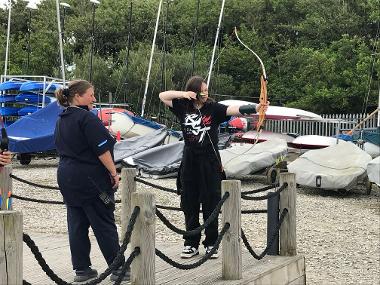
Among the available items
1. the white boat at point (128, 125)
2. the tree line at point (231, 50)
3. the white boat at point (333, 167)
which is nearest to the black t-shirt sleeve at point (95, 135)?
the white boat at point (333, 167)

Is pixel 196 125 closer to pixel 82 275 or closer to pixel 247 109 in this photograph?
pixel 247 109

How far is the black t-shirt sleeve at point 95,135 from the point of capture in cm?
585

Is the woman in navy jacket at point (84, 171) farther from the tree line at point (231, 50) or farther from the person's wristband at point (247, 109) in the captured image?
the tree line at point (231, 50)

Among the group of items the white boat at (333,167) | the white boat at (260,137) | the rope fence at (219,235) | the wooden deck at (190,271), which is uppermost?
the rope fence at (219,235)

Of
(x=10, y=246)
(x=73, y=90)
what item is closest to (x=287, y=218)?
(x=73, y=90)

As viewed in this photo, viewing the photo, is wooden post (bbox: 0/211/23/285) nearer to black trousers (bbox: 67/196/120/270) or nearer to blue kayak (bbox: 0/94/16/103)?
black trousers (bbox: 67/196/120/270)

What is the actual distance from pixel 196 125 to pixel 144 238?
2067 millimetres

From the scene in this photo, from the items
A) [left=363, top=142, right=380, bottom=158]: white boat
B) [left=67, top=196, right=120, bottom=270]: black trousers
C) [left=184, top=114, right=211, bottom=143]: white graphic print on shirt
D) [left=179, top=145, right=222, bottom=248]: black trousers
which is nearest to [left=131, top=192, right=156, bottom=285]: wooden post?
[left=67, top=196, right=120, bottom=270]: black trousers

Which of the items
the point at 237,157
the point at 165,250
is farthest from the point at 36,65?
the point at 165,250

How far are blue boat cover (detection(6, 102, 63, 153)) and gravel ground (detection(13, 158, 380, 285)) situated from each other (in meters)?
3.42

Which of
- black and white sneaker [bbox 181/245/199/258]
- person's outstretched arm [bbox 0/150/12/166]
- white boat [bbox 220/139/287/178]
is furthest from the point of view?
white boat [bbox 220/139/287/178]

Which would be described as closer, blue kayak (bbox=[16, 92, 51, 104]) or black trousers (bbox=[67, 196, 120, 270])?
black trousers (bbox=[67, 196, 120, 270])

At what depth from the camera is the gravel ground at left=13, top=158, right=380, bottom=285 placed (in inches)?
398

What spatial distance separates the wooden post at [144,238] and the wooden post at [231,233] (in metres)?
1.31
